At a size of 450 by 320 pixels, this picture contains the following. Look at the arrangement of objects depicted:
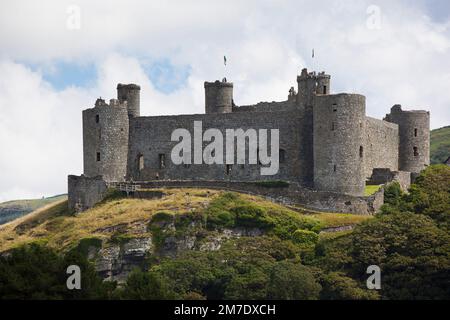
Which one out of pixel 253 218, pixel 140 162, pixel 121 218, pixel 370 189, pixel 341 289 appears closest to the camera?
pixel 341 289

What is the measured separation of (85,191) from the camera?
7962cm

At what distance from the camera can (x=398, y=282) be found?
63625mm

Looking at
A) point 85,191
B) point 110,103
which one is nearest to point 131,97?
point 110,103

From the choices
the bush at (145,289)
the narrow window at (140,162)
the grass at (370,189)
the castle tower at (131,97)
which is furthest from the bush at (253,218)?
the castle tower at (131,97)

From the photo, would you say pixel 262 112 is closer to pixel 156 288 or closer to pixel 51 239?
pixel 51 239

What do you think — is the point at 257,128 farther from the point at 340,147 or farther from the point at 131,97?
the point at 131,97

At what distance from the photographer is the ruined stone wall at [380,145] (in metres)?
79.8

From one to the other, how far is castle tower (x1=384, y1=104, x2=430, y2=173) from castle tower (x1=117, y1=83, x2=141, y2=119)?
20094mm

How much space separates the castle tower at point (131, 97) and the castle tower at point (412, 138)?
20094 millimetres

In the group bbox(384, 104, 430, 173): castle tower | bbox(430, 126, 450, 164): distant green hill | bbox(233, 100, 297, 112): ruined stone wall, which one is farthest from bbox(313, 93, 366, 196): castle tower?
bbox(430, 126, 450, 164): distant green hill

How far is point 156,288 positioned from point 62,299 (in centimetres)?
497

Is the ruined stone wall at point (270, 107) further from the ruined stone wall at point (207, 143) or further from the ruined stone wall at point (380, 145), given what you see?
the ruined stone wall at point (380, 145)

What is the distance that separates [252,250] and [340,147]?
35.9ft
